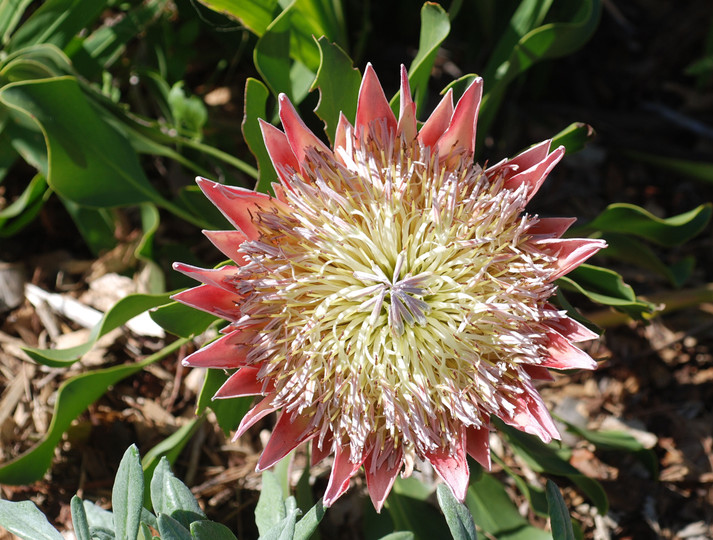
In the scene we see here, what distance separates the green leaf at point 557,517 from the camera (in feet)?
4.51

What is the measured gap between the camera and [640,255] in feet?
6.84

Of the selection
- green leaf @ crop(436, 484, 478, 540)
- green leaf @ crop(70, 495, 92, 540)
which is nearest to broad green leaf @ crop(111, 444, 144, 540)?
green leaf @ crop(70, 495, 92, 540)

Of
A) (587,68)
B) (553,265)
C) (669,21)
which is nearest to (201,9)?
(553,265)

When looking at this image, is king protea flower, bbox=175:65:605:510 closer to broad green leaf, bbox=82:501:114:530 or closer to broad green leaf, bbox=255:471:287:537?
broad green leaf, bbox=255:471:287:537

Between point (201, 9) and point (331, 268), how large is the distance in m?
1.09

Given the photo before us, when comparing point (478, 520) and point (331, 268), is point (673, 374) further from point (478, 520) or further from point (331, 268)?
point (331, 268)

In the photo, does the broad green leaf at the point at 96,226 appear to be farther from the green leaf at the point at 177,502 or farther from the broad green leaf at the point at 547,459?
the broad green leaf at the point at 547,459

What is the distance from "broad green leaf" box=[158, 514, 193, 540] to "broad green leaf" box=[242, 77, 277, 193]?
0.78 meters

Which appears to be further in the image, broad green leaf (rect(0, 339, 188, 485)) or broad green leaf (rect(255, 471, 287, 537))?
broad green leaf (rect(0, 339, 188, 485))

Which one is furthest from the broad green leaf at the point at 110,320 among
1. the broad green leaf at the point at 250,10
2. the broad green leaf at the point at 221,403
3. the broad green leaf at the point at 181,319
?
the broad green leaf at the point at 250,10

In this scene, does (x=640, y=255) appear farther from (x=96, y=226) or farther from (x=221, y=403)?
(x=96, y=226)

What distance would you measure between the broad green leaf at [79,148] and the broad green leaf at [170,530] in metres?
1.10

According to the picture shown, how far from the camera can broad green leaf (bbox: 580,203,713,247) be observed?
191cm

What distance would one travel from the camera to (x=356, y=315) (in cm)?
152
